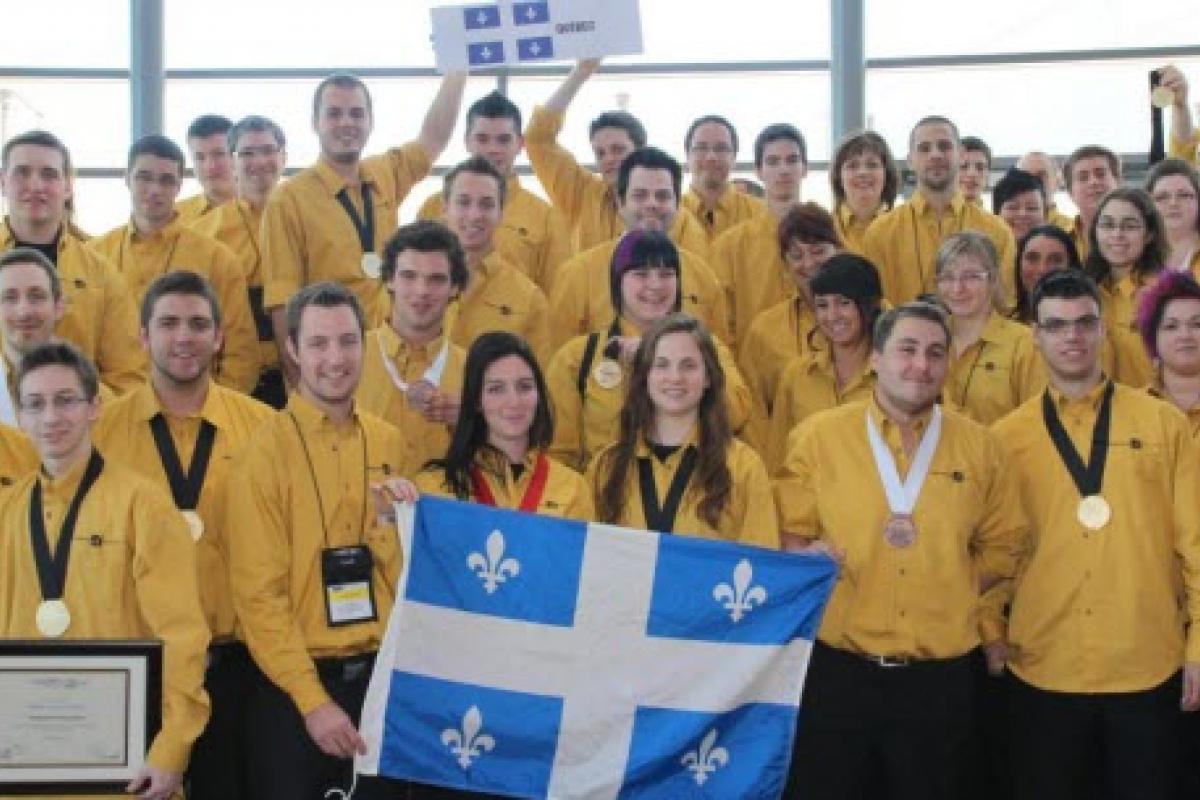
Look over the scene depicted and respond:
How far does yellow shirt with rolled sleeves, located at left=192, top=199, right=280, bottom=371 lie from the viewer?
7.79 metres

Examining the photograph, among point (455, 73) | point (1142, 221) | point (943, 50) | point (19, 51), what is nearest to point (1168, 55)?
point (943, 50)

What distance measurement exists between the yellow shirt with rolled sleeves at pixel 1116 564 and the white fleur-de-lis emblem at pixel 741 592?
1103 mm

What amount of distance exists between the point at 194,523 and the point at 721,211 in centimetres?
427

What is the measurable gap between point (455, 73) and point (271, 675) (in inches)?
164

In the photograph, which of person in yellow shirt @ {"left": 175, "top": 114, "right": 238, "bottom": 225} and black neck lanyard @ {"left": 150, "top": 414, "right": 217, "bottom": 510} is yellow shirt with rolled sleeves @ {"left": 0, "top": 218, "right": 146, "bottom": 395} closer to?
black neck lanyard @ {"left": 150, "top": 414, "right": 217, "bottom": 510}

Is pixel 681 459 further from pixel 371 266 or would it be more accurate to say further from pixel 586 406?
pixel 371 266

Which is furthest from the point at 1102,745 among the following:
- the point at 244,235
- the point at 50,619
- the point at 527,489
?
the point at 244,235

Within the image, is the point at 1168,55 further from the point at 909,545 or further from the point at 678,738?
the point at 678,738

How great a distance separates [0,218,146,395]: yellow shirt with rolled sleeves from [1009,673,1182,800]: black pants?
147 inches

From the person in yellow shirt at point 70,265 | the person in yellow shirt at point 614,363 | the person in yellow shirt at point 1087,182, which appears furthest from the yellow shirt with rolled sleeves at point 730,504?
the person in yellow shirt at point 1087,182

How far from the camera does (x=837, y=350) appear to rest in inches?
253

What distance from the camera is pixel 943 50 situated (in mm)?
12125

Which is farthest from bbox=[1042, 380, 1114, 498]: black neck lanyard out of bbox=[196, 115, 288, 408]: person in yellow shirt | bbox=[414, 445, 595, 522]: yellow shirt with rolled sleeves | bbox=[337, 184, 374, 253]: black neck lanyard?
bbox=[196, 115, 288, 408]: person in yellow shirt

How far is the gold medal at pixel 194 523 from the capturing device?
5189mm
